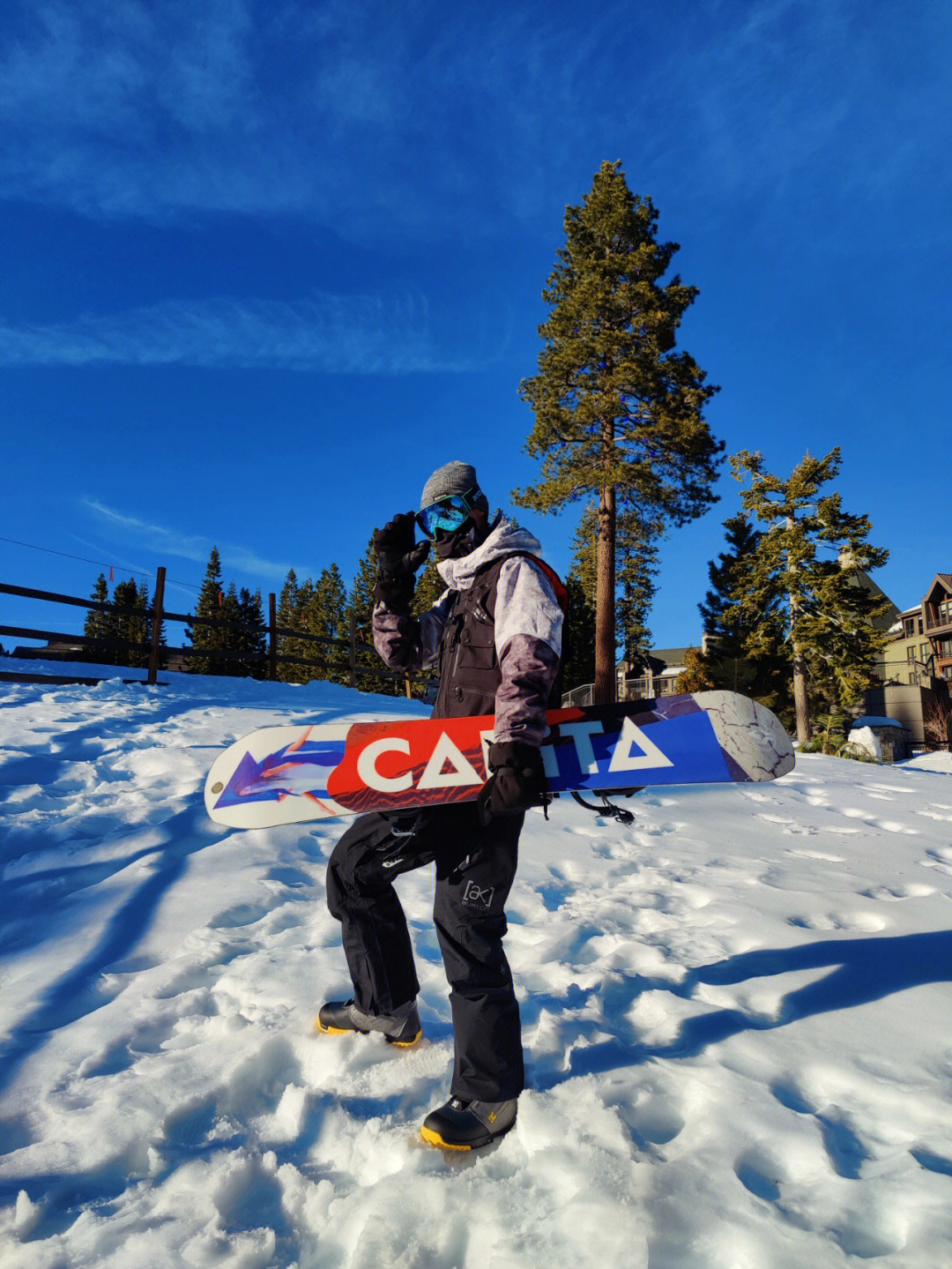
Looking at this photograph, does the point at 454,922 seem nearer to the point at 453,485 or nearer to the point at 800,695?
the point at 453,485

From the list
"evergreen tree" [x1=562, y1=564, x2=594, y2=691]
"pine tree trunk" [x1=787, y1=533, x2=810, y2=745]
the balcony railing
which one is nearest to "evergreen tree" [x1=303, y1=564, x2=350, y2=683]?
"evergreen tree" [x1=562, y1=564, x2=594, y2=691]

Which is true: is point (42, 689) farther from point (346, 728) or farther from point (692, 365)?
point (692, 365)

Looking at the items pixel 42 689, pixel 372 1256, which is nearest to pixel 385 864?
pixel 372 1256

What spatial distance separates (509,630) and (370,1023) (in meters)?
1.49

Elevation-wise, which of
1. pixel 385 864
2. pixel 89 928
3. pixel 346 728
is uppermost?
pixel 346 728

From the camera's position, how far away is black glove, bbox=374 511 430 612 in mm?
2559

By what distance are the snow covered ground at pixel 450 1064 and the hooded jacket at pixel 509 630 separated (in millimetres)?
1154

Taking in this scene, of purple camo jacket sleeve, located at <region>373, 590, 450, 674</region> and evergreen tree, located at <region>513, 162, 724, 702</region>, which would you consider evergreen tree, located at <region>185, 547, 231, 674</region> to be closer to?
evergreen tree, located at <region>513, 162, 724, 702</region>

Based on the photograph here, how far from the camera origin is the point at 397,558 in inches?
101

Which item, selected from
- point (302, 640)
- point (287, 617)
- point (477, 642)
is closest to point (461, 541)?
point (477, 642)

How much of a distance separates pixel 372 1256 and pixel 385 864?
94 centimetres

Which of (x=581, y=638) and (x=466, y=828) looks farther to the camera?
(x=581, y=638)

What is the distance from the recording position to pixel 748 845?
5.11 meters

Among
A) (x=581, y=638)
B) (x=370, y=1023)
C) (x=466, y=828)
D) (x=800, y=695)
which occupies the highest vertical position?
(x=581, y=638)
